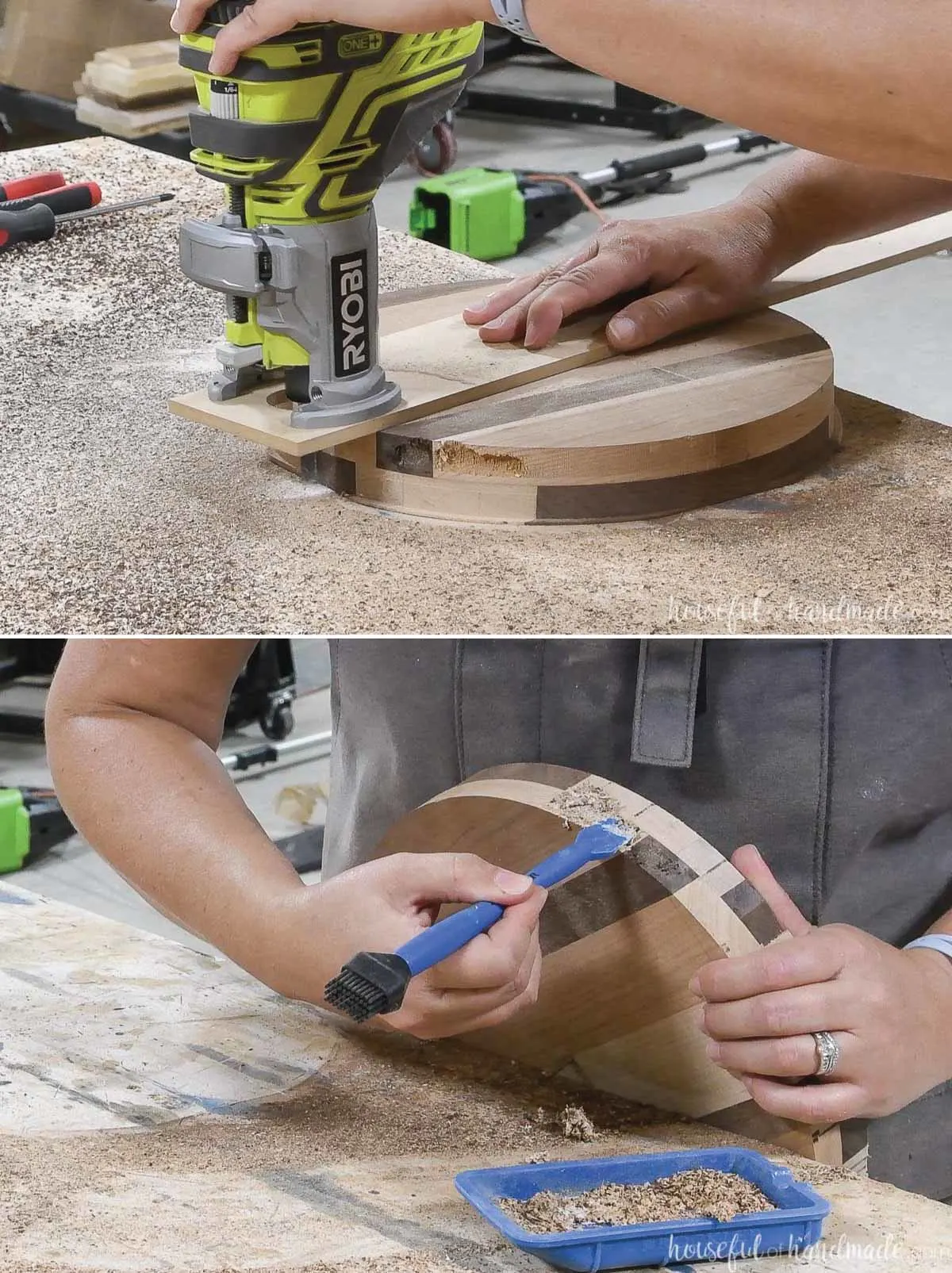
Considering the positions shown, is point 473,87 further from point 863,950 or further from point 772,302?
point 863,950

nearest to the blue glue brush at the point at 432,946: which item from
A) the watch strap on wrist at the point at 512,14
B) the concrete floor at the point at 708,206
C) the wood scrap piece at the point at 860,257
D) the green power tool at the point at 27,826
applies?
the watch strap on wrist at the point at 512,14

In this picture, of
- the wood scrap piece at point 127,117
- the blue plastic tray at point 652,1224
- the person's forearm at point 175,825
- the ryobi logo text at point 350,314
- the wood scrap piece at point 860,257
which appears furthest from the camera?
the wood scrap piece at point 127,117

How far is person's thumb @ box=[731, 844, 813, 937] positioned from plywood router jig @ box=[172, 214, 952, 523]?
0.33 meters

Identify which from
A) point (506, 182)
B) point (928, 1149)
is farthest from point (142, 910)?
point (928, 1149)

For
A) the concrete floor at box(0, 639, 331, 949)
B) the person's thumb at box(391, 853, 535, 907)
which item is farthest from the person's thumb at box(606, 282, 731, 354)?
the concrete floor at box(0, 639, 331, 949)

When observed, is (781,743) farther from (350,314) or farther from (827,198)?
(827,198)

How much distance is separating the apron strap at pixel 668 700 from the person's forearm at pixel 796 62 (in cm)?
33

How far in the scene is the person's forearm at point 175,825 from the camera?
3.38ft

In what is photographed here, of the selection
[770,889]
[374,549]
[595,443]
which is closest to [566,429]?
[595,443]

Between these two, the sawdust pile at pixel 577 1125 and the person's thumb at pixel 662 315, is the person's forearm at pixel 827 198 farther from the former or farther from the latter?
the sawdust pile at pixel 577 1125

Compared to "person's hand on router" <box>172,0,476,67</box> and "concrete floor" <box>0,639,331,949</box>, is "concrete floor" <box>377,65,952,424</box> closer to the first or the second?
"concrete floor" <box>0,639,331,949</box>

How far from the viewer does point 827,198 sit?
4.73 ft

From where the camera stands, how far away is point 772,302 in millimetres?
1452

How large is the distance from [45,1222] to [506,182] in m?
2.82
